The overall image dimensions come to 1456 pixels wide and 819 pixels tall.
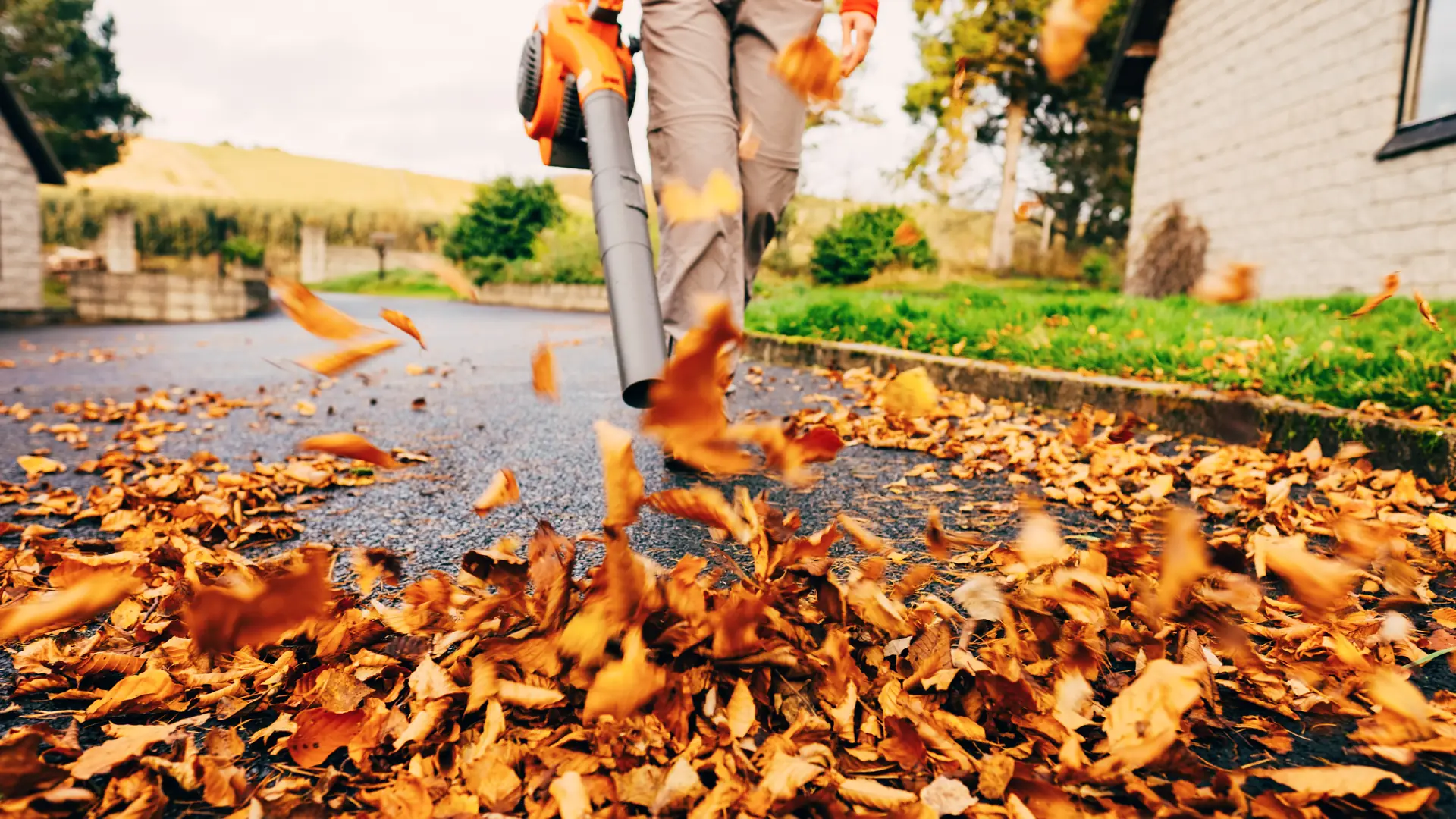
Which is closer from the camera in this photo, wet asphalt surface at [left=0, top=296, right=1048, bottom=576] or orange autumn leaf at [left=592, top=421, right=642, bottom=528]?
orange autumn leaf at [left=592, top=421, right=642, bottom=528]

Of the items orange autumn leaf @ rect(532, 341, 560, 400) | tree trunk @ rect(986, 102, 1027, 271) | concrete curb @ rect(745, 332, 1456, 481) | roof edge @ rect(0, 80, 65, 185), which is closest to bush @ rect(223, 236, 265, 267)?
roof edge @ rect(0, 80, 65, 185)

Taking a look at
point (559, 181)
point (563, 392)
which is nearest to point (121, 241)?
→ point (559, 181)

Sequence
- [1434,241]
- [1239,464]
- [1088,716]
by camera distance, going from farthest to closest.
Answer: [1434,241] < [1239,464] < [1088,716]

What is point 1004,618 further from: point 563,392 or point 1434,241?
point 1434,241

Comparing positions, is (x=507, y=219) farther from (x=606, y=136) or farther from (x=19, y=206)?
(x=606, y=136)

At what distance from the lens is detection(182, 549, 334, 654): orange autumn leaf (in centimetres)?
115

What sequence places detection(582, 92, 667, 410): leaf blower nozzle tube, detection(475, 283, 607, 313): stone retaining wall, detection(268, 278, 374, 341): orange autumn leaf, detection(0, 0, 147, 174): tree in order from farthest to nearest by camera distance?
detection(0, 0, 147, 174): tree, detection(475, 283, 607, 313): stone retaining wall, detection(582, 92, 667, 410): leaf blower nozzle tube, detection(268, 278, 374, 341): orange autumn leaf

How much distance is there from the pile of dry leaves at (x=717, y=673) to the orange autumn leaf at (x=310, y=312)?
10.4 inches

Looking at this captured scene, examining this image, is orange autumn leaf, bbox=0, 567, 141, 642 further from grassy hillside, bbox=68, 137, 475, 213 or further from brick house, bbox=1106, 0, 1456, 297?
grassy hillside, bbox=68, 137, 475, 213

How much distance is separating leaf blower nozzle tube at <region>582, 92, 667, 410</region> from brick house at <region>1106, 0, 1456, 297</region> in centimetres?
694

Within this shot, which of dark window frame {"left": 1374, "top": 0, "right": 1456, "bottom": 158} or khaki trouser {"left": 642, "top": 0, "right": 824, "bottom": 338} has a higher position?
dark window frame {"left": 1374, "top": 0, "right": 1456, "bottom": 158}

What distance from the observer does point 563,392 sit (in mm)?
4094

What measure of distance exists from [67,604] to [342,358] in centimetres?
61

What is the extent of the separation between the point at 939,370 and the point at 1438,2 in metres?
5.75
